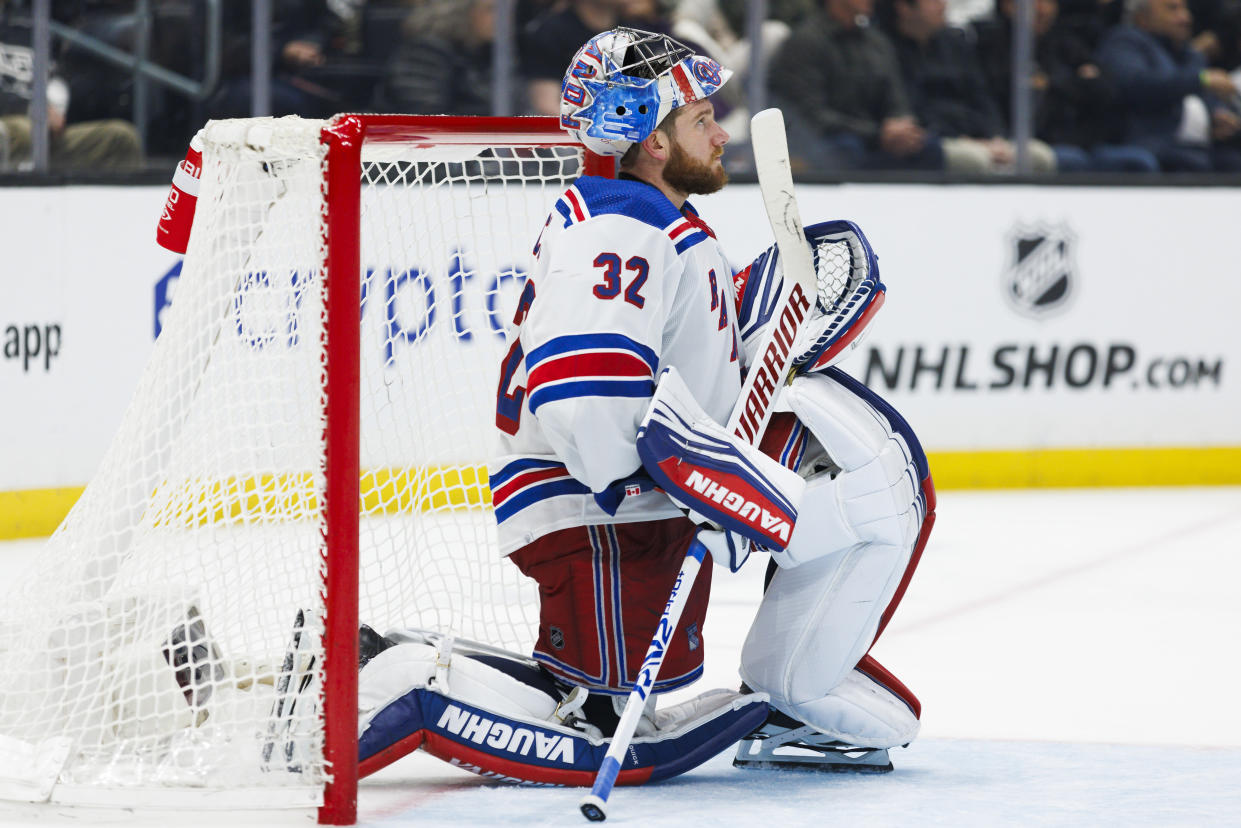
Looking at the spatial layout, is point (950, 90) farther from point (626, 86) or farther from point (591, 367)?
point (591, 367)

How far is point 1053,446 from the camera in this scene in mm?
5699

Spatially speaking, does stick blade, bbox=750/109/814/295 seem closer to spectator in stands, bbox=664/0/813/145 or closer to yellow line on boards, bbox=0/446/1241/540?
yellow line on boards, bbox=0/446/1241/540

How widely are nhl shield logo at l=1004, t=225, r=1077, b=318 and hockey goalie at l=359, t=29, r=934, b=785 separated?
3.18m

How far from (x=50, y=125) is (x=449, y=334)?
80.9 inches

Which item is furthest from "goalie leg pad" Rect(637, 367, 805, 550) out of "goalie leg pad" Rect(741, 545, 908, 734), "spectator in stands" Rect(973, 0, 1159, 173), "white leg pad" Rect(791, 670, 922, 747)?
"spectator in stands" Rect(973, 0, 1159, 173)

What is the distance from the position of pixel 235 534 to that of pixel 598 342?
573mm

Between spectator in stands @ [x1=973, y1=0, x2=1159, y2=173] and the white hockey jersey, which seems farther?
spectator in stands @ [x1=973, y1=0, x2=1159, y2=173]

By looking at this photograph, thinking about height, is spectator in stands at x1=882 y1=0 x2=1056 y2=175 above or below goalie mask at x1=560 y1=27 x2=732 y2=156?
below

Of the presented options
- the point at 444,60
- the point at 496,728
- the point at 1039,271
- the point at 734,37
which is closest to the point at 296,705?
the point at 496,728

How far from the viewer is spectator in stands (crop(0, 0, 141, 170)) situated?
15.5 feet

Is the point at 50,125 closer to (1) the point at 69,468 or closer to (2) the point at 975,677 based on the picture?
(1) the point at 69,468

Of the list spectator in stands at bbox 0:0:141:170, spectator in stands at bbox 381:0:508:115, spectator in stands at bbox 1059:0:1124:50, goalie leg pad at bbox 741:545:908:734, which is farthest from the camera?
spectator in stands at bbox 1059:0:1124:50

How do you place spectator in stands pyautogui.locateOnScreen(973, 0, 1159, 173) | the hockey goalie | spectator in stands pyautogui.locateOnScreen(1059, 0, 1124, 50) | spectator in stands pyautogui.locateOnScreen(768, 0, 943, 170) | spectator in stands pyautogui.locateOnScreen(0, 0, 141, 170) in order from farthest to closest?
spectator in stands pyautogui.locateOnScreen(1059, 0, 1124, 50) → spectator in stands pyautogui.locateOnScreen(973, 0, 1159, 173) → spectator in stands pyautogui.locateOnScreen(768, 0, 943, 170) → spectator in stands pyautogui.locateOnScreen(0, 0, 141, 170) → the hockey goalie

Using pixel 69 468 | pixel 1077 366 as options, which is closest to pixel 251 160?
pixel 69 468
